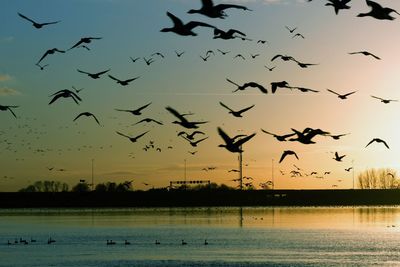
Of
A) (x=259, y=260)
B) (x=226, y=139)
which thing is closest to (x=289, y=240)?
(x=259, y=260)

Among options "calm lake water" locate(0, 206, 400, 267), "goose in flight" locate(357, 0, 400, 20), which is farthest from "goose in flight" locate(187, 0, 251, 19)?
"calm lake water" locate(0, 206, 400, 267)

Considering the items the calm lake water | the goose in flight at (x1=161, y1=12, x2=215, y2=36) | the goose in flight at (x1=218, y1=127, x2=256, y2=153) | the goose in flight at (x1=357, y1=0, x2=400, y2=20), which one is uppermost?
the goose in flight at (x1=357, y1=0, x2=400, y2=20)

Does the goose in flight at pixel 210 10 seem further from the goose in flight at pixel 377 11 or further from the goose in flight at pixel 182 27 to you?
the goose in flight at pixel 377 11

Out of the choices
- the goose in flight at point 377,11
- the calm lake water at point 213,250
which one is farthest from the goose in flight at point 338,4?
the calm lake water at point 213,250

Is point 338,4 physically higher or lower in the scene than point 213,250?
higher

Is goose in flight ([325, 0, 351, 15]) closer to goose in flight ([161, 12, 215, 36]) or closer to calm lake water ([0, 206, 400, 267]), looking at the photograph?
goose in flight ([161, 12, 215, 36])

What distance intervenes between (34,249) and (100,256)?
45.1ft

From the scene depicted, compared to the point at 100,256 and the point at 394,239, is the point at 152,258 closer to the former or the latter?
the point at 100,256

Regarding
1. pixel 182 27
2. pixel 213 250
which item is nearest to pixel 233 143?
pixel 182 27

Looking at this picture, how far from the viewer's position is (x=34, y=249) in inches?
3477

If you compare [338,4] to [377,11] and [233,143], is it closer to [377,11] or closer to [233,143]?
[377,11]

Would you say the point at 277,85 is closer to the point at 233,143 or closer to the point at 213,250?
the point at 233,143

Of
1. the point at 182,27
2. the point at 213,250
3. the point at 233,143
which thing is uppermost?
the point at 182,27

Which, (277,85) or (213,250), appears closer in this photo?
(277,85)
